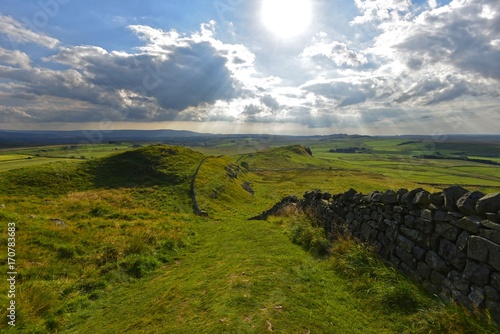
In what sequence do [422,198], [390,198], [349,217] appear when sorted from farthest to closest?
[349,217] < [390,198] < [422,198]

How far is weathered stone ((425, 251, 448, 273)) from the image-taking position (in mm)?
7164

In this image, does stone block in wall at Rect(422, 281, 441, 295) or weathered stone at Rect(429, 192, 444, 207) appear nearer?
stone block in wall at Rect(422, 281, 441, 295)

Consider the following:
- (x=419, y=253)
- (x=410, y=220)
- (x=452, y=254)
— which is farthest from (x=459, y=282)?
(x=410, y=220)

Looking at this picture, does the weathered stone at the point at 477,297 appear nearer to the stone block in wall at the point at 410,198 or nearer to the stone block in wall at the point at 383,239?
the stone block in wall at the point at 410,198

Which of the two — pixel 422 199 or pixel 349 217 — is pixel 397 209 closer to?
pixel 422 199

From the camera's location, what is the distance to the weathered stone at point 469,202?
21.4ft

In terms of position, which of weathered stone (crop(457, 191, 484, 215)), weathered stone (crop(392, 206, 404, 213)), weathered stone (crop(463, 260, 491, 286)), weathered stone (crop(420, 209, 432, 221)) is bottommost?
weathered stone (crop(463, 260, 491, 286))

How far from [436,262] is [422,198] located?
188 cm

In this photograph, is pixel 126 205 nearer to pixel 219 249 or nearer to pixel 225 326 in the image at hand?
pixel 219 249

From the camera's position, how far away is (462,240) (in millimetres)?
6637

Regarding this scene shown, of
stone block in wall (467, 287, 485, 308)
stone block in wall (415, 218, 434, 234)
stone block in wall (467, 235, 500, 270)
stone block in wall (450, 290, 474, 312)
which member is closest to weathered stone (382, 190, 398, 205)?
stone block in wall (415, 218, 434, 234)

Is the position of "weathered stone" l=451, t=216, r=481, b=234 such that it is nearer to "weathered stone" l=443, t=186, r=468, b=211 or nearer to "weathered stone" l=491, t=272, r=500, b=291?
"weathered stone" l=443, t=186, r=468, b=211

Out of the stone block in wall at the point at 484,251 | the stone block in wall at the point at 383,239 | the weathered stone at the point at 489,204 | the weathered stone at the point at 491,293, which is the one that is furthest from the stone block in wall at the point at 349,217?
the weathered stone at the point at 491,293

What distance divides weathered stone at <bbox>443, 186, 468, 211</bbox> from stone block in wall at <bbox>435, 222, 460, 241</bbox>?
477 mm
